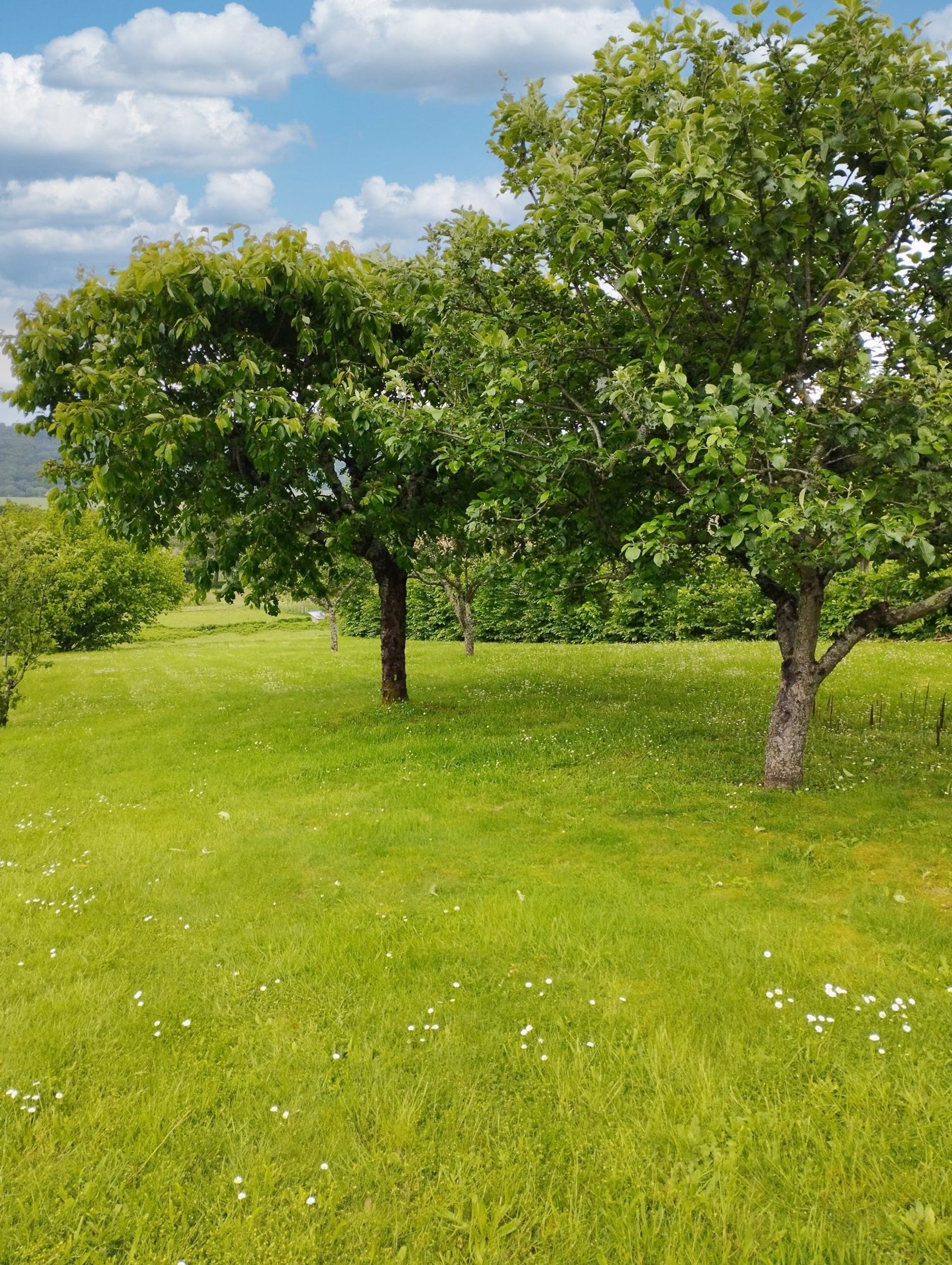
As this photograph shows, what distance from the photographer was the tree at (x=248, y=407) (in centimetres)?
1282

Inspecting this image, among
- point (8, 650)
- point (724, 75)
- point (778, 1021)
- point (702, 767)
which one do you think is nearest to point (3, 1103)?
point (778, 1021)

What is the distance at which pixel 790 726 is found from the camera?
10672 millimetres

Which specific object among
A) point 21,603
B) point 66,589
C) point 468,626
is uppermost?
point 66,589

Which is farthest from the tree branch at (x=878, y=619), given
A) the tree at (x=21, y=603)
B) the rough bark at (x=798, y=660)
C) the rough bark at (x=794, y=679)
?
the tree at (x=21, y=603)

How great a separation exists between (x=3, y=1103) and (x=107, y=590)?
46630 millimetres

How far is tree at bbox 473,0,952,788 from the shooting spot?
7.62m

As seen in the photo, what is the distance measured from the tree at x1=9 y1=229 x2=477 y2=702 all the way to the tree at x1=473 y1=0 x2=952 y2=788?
11.2 feet

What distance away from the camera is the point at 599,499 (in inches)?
460

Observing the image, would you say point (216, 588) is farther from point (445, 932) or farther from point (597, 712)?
point (445, 932)

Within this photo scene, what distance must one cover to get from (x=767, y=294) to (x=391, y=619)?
1090 centimetres

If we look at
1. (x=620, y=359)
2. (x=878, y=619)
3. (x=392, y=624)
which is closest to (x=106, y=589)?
(x=392, y=624)

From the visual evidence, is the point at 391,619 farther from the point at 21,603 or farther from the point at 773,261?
the point at 773,261

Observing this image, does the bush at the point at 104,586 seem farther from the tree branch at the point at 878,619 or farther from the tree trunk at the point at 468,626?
the tree branch at the point at 878,619

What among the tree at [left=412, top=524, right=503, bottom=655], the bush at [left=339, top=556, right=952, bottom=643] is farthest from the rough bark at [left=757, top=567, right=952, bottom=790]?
Result: the tree at [left=412, top=524, right=503, bottom=655]
